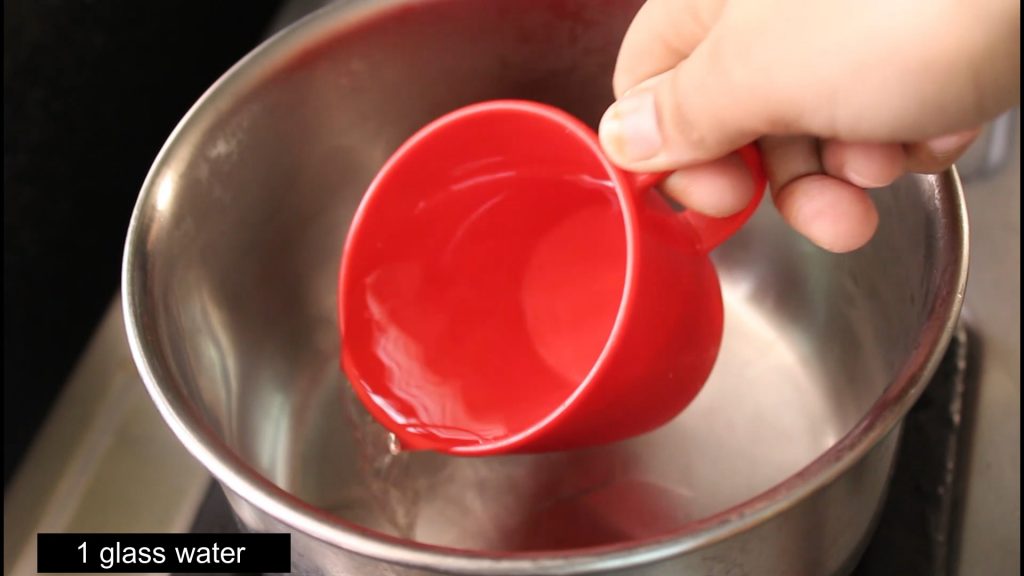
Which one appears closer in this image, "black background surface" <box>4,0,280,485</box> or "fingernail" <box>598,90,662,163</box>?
"fingernail" <box>598,90,662,163</box>

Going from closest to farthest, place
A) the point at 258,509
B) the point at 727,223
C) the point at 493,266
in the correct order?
1. the point at 258,509
2. the point at 727,223
3. the point at 493,266

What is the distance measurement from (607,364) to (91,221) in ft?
1.29

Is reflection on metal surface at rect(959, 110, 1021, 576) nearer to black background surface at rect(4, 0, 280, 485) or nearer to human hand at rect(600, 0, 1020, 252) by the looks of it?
human hand at rect(600, 0, 1020, 252)

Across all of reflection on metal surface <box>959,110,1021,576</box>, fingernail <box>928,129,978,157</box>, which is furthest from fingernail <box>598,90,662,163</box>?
reflection on metal surface <box>959,110,1021,576</box>

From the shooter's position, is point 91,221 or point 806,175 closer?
point 806,175

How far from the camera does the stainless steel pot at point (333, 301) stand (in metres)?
0.49

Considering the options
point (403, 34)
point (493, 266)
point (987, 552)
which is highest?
point (403, 34)

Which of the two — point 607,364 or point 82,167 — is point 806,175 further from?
point 82,167

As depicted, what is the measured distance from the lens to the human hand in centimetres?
29

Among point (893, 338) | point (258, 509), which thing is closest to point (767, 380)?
point (893, 338)

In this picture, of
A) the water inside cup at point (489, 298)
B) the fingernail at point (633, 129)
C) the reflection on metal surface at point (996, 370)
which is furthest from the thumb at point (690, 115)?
the reflection on metal surface at point (996, 370)

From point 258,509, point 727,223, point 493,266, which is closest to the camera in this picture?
point 258,509

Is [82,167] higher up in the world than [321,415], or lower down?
higher up

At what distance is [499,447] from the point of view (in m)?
0.47
